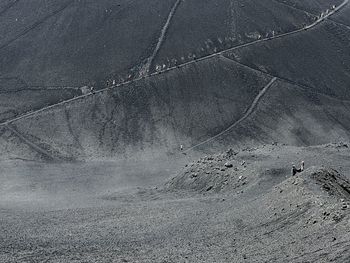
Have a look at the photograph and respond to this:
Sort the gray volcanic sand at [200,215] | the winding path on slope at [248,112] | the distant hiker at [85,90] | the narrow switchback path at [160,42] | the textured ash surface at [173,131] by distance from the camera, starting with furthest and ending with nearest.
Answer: the narrow switchback path at [160,42]
the distant hiker at [85,90]
the winding path on slope at [248,112]
the textured ash surface at [173,131]
the gray volcanic sand at [200,215]

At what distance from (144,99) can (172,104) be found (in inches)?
75.6

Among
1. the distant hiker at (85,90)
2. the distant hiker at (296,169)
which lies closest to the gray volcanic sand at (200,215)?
the distant hiker at (296,169)

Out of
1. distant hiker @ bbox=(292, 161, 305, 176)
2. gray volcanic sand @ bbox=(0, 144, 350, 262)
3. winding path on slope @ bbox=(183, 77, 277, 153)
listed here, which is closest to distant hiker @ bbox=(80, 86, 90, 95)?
winding path on slope @ bbox=(183, 77, 277, 153)

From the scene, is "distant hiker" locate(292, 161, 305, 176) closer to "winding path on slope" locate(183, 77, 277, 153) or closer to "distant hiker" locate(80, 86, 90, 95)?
"winding path on slope" locate(183, 77, 277, 153)

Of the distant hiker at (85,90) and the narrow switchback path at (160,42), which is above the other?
the narrow switchback path at (160,42)

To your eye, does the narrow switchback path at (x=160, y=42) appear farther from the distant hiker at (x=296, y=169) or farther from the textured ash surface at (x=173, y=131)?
the distant hiker at (x=296, y=169)

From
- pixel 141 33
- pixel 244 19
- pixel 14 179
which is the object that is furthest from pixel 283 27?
pixel 14 179

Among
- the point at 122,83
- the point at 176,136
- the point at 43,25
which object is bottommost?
the point at 176,136

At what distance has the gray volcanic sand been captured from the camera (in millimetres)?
18625

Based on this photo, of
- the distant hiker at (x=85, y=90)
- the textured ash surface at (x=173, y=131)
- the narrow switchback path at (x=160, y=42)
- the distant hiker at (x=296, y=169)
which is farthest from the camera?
the narrow switchback path at (x=160, y=42)

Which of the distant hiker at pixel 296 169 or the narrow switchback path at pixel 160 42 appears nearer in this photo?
the distant hiker at pixel 296 169

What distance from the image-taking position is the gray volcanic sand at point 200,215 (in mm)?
18625

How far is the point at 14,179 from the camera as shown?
30703 millimetres

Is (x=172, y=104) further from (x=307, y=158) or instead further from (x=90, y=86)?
(x=307, y=158)
